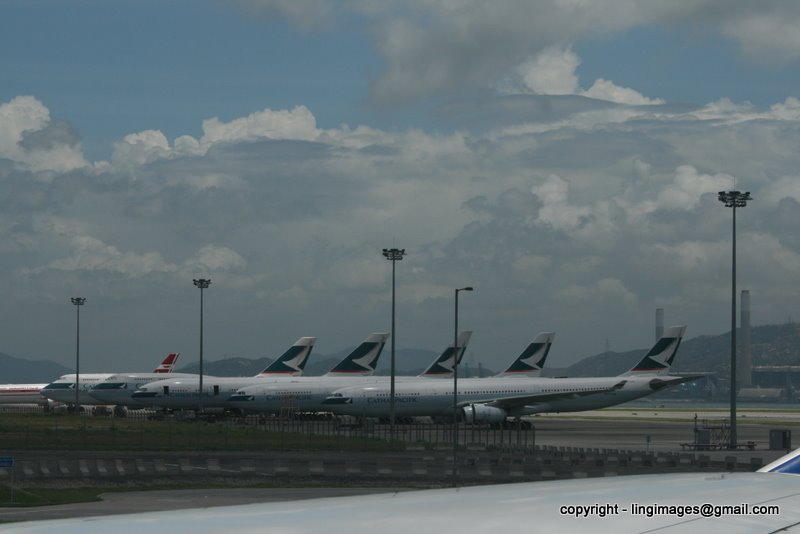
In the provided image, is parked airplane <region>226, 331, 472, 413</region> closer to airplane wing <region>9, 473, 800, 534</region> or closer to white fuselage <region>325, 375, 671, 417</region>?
white fuselage <region>325, 375, 671, 417</region>

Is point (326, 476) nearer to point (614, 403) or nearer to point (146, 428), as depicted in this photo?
point (146, 428)

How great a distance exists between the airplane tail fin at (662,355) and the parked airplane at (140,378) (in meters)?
40.7

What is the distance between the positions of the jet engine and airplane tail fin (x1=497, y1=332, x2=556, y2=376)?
61.7ft

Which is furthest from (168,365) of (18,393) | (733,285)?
(733,285)

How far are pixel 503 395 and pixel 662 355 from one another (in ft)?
53.9

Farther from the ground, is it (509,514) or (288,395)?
(509,514)

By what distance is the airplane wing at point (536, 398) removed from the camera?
93.8 meters

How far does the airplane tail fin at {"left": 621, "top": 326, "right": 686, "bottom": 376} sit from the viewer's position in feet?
344

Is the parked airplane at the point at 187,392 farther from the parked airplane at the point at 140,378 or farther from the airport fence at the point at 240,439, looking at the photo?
the airport fence at the point at 240,439

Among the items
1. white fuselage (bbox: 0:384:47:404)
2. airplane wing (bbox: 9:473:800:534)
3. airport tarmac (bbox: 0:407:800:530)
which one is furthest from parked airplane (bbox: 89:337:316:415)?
airplane wing (bbox: 9:473:800:534)

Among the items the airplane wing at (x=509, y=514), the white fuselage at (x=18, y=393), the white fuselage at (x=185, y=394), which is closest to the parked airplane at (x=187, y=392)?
the white fuselage at (x=185, y=394)

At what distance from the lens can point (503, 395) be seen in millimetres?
97062

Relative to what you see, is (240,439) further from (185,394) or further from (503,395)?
(185,394)

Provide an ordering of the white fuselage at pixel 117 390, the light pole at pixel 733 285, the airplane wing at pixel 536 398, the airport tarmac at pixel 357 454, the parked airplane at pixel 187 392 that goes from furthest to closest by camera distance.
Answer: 1. the white fuselage at pixel 117 390
2. the parked airplane at pixel 187 392
3. the airplane wing at pixel 536 398
4. the light pole at pixel 733 285
5. the airport tarmac at pixel 357 454
